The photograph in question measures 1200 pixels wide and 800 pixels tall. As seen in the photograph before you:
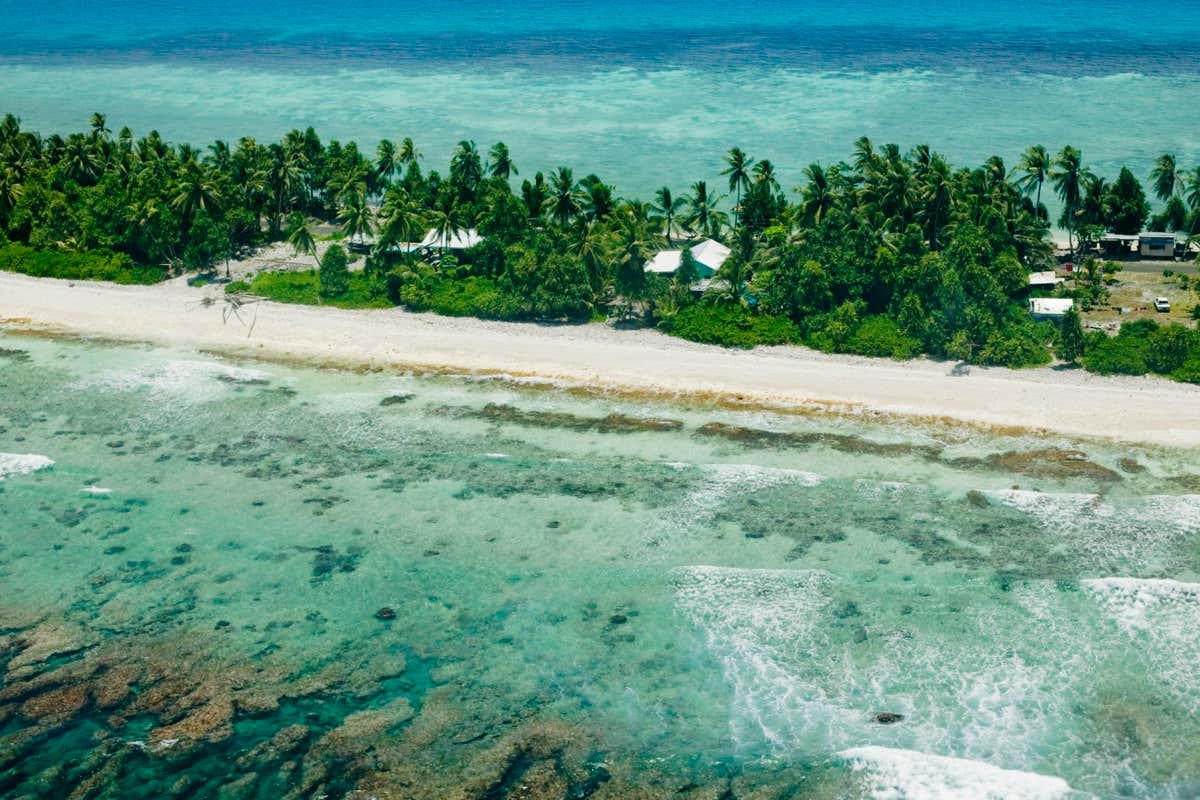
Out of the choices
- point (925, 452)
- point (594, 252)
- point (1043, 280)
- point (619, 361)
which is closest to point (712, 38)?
point (1043, 280)

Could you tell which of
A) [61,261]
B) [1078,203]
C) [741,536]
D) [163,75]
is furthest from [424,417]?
[163,75]

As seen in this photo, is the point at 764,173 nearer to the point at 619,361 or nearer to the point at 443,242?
the point at 443,242

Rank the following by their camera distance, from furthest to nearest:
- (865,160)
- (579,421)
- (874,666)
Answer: (865,160)
(579,421)
(874,666)

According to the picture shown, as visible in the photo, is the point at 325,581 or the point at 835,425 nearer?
the point at 325,581

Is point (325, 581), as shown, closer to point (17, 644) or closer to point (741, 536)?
point (17, 644)

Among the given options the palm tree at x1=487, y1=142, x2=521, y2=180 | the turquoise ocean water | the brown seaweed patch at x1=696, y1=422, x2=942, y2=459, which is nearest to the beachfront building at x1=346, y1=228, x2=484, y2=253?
the palm tree at x1=487, y1=142, x2=521, y2=180

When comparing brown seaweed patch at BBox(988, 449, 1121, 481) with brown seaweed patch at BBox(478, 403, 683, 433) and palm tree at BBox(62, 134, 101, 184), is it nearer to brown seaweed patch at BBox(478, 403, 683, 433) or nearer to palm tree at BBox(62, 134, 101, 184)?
brown seaweed patch at BBox(478, 403, 683, 433)
